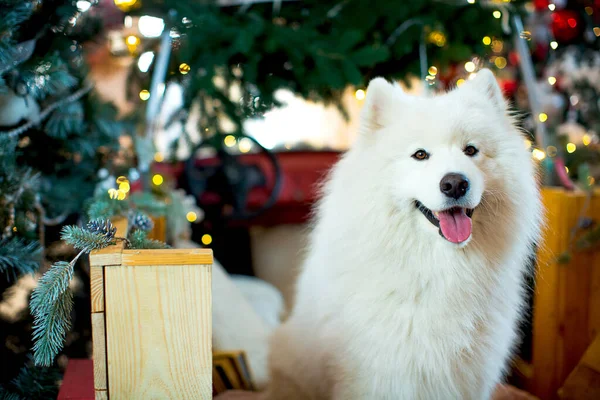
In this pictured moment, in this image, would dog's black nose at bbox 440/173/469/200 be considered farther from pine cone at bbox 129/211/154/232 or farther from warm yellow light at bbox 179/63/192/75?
warm yellow light at bbox 179/63/192/75

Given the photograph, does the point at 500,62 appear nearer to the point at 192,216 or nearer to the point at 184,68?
the point at 184,68

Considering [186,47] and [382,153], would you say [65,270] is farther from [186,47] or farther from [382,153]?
[186,47]

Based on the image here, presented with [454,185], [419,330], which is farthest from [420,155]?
[419,330]

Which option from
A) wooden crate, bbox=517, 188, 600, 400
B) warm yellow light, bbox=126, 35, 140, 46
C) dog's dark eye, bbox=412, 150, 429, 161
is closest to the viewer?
dog's dark eye, bbox=412, 150, 429, 161

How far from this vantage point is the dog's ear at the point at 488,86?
1866mm

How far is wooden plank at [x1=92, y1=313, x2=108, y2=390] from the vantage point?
1378mm

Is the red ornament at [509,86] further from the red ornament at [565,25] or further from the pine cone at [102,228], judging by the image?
the pine cone at [102,228]

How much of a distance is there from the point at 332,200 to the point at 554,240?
1.38 metres

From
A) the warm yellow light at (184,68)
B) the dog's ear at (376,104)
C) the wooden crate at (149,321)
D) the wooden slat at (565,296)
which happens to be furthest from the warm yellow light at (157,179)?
the wooden slat at (565,296)

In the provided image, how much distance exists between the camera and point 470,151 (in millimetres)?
1725

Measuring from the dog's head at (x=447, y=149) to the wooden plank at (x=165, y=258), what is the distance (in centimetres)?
65

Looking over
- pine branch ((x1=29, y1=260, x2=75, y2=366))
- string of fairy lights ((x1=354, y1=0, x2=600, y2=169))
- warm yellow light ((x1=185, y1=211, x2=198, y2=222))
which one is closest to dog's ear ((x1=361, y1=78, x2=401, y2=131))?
string of fairy lights ((x1=354, y1=0, x2=600, y2=169))

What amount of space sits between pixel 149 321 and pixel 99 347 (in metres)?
0.13

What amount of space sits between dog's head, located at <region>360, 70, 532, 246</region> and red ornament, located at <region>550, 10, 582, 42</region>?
6.90 ft
